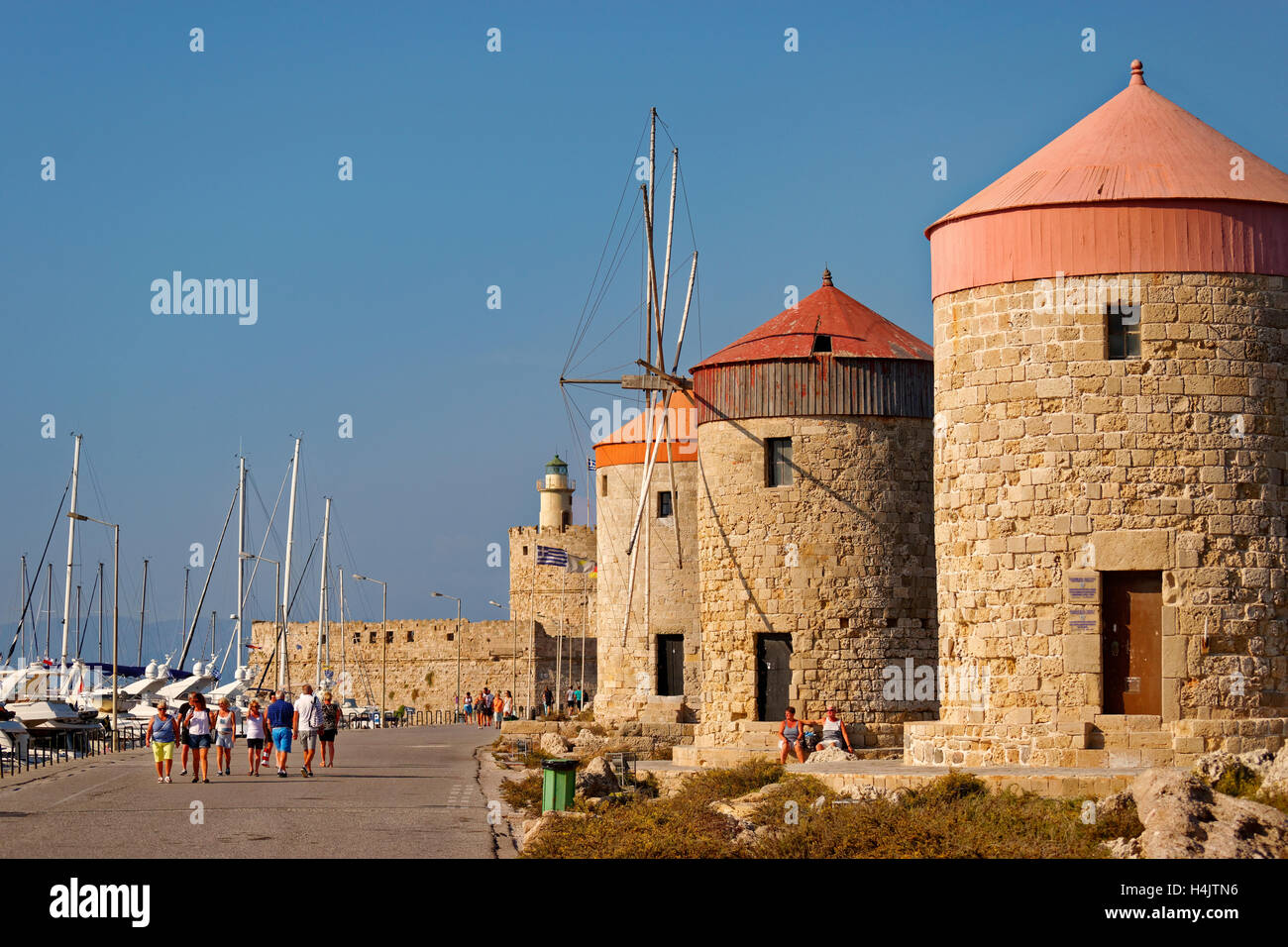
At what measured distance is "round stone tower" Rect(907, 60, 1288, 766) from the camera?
18453 millimetres

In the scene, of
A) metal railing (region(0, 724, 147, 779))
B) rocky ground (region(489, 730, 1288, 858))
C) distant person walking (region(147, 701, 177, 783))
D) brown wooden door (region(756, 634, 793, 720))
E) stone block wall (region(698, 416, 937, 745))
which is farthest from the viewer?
metal railing (region(0, 724, 147, 779))

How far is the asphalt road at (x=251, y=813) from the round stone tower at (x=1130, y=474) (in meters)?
6.39

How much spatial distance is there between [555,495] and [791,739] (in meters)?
57.4

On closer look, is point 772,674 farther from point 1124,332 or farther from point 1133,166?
point 1133,166

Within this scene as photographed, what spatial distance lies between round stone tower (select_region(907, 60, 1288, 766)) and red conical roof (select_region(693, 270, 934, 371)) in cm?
924

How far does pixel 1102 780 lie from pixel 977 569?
3222 millimetres

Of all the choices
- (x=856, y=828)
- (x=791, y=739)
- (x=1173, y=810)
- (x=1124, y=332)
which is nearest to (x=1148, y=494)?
(x=1124, y=332)

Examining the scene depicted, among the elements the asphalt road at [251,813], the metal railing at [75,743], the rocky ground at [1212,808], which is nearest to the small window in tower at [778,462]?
the asphalt road at [251,813]

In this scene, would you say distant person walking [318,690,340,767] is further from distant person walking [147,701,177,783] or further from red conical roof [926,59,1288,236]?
red conical roof [926,59,1288,236]

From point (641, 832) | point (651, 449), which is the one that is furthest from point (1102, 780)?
point (651, 449)

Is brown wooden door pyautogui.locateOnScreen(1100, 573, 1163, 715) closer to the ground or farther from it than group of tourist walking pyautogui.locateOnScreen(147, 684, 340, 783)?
farther from it

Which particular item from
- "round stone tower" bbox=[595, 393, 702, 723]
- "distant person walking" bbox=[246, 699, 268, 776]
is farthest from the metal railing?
"distant person walking" bbox=[246, 699, 268, 776]

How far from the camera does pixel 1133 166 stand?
19.3m
